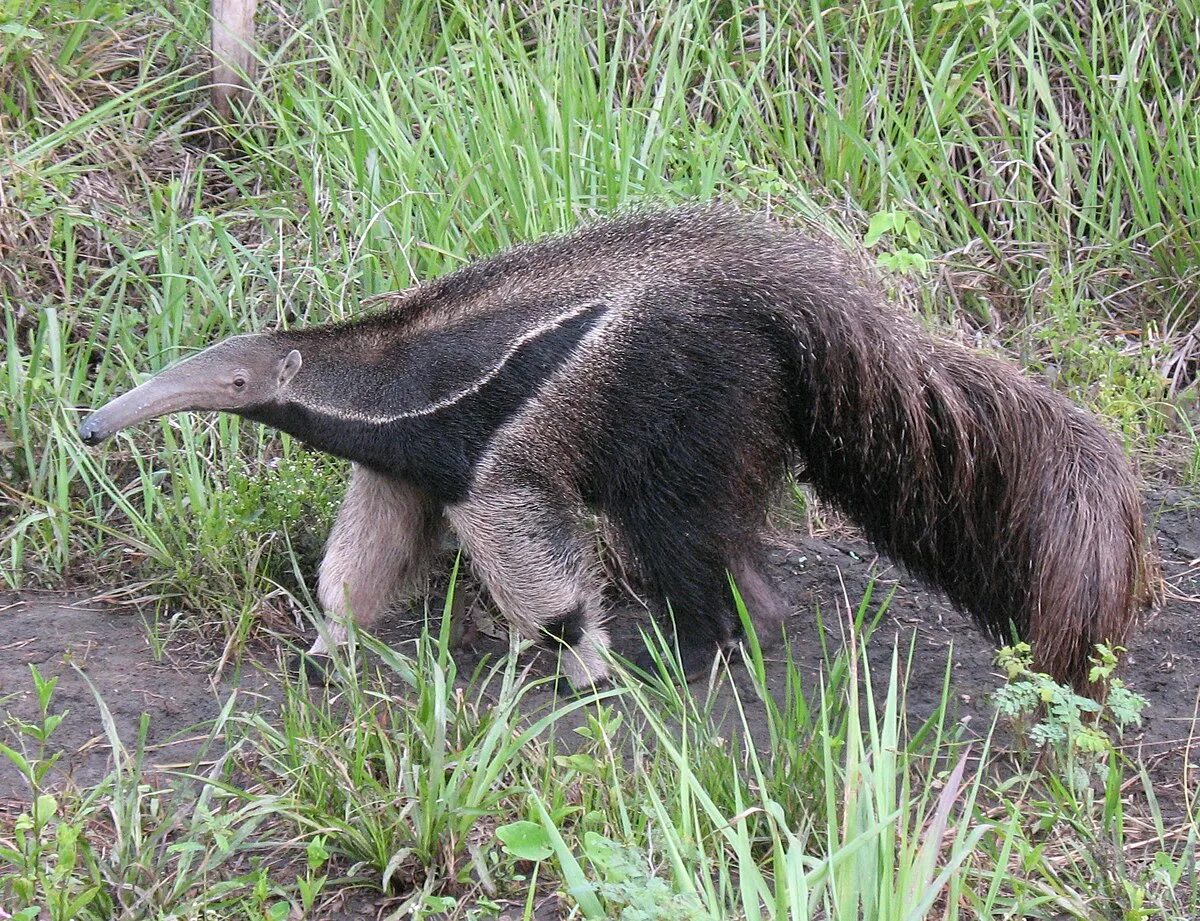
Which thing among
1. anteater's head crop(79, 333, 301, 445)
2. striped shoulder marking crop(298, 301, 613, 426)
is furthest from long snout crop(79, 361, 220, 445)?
striped shoulder marking crop(298, 301, 613, 426)

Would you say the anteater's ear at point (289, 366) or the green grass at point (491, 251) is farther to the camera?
the anteater's ear at point (289, 366)

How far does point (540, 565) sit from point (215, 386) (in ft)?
3.93

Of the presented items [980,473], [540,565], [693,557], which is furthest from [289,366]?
[980,473]

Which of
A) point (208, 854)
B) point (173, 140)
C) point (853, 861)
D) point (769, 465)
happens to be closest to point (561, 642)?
point (769, 465)

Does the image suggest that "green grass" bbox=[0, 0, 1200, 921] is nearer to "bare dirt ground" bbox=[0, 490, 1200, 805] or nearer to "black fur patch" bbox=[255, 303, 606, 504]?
"bare dirt ground" bbox=[0, 490, 1200, 805]

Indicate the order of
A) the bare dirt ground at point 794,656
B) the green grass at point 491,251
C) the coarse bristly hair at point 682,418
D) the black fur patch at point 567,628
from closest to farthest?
1. the green grass at point 491,251
2. the bare dirt ground at point 794,656
3. the coarse bristly hair at point 682,418
4. the black fur patch at point 567,628

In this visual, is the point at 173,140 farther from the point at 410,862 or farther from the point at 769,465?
the point at 410,862

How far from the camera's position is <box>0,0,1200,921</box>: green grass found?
364 centimetres

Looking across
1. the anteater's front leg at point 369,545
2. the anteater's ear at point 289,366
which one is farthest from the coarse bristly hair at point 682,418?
the anteater's front leg at point 369,545

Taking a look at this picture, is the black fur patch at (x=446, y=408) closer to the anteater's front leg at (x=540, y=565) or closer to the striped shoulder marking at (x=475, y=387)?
the striped shoulder marking at (x=475, y=387)

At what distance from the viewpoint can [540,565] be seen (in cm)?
493

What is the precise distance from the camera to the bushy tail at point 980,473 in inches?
178

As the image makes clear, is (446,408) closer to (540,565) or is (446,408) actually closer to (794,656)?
(540,565)

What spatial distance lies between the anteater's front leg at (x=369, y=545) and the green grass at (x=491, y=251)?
0.86ft
